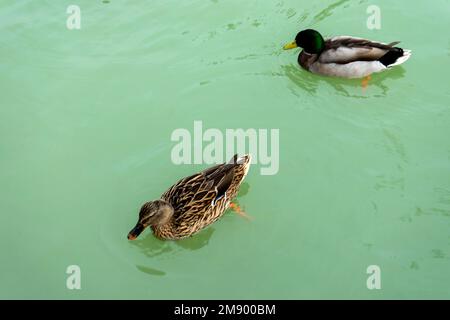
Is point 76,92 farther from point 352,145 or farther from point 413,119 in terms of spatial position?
point 413,119

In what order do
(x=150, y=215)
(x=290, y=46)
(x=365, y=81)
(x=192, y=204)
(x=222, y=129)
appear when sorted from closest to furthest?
(x=150, y=215)
(x=192, y=204)
(x=222, y=129)
(x=365, y=81)
(x=290, y=46)

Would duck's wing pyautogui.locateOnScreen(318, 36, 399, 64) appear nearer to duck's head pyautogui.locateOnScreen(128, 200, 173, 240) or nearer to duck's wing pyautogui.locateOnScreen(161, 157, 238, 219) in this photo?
duck's wing pyautogui.locateOnScreen(161, 157, 238, 219)

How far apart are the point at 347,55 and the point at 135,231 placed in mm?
3586

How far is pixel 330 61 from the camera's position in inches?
287

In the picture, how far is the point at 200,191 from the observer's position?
5477 millimetres

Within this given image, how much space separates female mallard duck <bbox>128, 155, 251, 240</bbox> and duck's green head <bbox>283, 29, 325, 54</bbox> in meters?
2.47

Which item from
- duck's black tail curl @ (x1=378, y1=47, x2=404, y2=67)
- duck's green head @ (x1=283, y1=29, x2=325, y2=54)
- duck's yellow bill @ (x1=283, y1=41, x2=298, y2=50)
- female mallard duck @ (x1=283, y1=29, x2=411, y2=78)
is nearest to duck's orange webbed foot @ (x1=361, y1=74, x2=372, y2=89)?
female mallard duck @ (x1=283, y1=29, x2=411, y2=78)

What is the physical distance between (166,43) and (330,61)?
2.20 metres

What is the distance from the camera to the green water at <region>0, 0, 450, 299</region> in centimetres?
535

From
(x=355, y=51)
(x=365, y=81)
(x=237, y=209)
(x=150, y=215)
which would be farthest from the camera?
(x=365, y=81)

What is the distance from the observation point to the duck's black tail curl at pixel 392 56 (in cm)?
714

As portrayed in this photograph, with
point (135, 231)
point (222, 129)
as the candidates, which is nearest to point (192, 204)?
point (135, 231)

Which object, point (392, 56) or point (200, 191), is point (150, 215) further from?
point (392, 56)

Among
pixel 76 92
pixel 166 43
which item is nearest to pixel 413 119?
pixel 166 43
